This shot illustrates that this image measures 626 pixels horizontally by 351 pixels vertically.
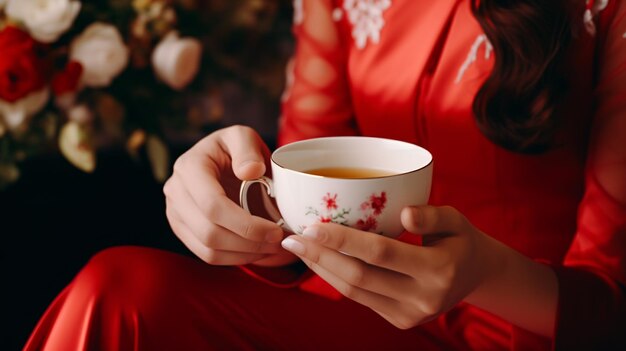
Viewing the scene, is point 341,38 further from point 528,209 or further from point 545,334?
point 545,334

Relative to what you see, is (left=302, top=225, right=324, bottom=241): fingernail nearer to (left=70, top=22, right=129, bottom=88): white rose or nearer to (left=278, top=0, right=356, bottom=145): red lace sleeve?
(left=278, top=0, right=356, bottom=145): red lace sleeve

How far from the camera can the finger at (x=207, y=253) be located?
0.71 metres

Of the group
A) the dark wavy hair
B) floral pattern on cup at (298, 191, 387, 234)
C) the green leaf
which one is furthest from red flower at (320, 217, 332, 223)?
the green leaf

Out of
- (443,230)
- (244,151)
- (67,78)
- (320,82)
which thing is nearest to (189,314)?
(244,151)

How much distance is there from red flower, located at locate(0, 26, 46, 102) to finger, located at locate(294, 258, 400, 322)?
72 cm

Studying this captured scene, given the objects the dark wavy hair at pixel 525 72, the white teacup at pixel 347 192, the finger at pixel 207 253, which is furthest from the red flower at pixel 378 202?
the dark wavy hair at pixel 525 72

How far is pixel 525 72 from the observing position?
808mm

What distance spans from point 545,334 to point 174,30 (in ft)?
3.05

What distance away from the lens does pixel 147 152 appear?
1361 millimetres

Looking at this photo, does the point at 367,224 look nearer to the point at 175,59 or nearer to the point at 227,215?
the point at 227,215

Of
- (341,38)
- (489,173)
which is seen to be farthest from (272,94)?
(489,173)

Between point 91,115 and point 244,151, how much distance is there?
66 centimetres

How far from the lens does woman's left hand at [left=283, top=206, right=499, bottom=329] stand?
56 centimetres

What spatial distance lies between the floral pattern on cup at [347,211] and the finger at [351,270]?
3cm
